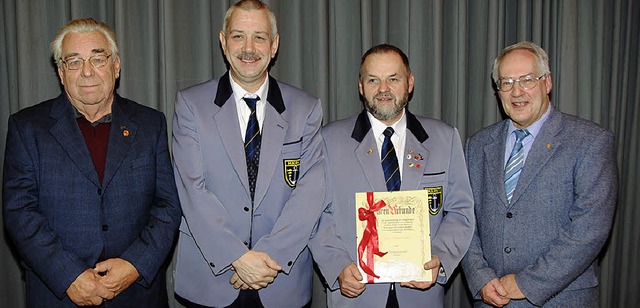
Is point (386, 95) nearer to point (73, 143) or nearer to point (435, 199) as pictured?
point (435, 199)

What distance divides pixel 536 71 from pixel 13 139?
256cm

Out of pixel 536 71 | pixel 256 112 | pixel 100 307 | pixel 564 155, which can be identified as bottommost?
pixel 100 307

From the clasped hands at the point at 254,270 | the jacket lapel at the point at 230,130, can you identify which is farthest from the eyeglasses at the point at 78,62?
the clasped hands at the point at 254,270

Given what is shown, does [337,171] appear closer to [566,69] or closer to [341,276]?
[341,276]

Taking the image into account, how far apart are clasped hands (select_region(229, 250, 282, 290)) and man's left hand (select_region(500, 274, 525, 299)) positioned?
112 cm

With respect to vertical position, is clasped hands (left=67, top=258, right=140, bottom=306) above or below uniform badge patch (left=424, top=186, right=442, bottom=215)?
below

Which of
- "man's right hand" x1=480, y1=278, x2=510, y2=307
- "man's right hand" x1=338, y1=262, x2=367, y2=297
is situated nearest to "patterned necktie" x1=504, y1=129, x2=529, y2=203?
"man's right hand" x1=480, y1=278, x2=510, y2=307

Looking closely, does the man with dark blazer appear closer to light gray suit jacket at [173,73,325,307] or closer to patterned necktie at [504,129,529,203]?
light gray suit jacket at [173,73,325,307]

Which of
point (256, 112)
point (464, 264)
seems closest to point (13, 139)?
point (256, 112)

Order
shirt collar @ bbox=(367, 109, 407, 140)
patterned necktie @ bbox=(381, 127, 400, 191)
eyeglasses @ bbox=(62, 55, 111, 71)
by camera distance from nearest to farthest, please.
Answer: eyeglasses @ bbox=(62, 55, 111, 71)
patterned necktie @ bbox=(381, 127, 400, 191)
shirt collar @ bbox=(367, 109, 407, 140)

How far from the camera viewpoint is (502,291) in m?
2.91

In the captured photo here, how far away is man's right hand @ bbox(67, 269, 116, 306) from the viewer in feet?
8.73

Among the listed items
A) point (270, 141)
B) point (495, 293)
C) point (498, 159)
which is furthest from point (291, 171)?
point (495, 293)

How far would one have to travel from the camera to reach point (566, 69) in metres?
3.98
